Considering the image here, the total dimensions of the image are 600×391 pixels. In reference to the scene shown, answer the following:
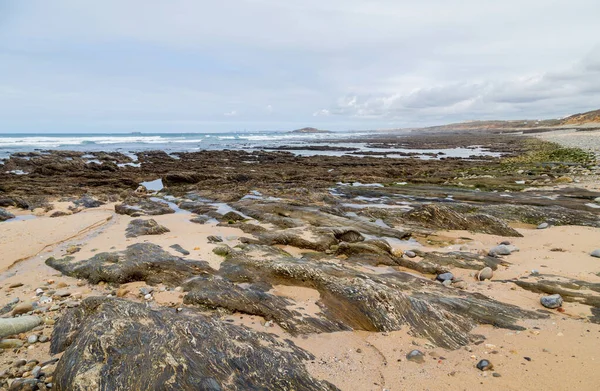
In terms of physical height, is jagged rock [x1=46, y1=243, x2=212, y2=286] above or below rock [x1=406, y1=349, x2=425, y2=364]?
above

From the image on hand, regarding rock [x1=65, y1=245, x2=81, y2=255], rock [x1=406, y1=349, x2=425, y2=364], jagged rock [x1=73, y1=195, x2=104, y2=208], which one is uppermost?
rock [x1=65, y1=245, x2=81, y2=255]

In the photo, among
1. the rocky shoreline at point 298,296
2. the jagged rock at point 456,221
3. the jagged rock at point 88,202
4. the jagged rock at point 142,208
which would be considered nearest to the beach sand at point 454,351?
the rocky shoreline at point 298,296

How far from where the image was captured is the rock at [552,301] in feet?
19.3

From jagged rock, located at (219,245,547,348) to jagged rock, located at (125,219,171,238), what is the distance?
4815mm

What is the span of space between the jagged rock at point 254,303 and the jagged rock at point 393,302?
14.2 inches

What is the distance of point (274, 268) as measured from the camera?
711cm

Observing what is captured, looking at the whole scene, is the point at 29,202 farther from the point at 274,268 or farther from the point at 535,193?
the point at 535,193

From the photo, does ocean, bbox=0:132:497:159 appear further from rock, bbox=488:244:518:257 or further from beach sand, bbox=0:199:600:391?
beach sand, bbox=0:199:600:391

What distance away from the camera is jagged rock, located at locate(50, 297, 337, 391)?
3719 mm

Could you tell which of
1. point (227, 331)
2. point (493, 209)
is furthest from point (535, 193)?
point (227, 331)

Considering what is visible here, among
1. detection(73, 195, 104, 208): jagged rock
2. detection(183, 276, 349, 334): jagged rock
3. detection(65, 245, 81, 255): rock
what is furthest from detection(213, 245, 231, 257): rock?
detection(73, 195, 104, 208): jagged rock

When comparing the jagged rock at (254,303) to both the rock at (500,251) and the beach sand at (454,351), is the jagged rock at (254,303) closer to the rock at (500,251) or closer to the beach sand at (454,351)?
the beach sand at (454,351)

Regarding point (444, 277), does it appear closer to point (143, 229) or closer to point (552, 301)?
point (552, 301)

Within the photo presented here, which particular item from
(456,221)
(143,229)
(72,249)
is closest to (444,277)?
(456,221)
